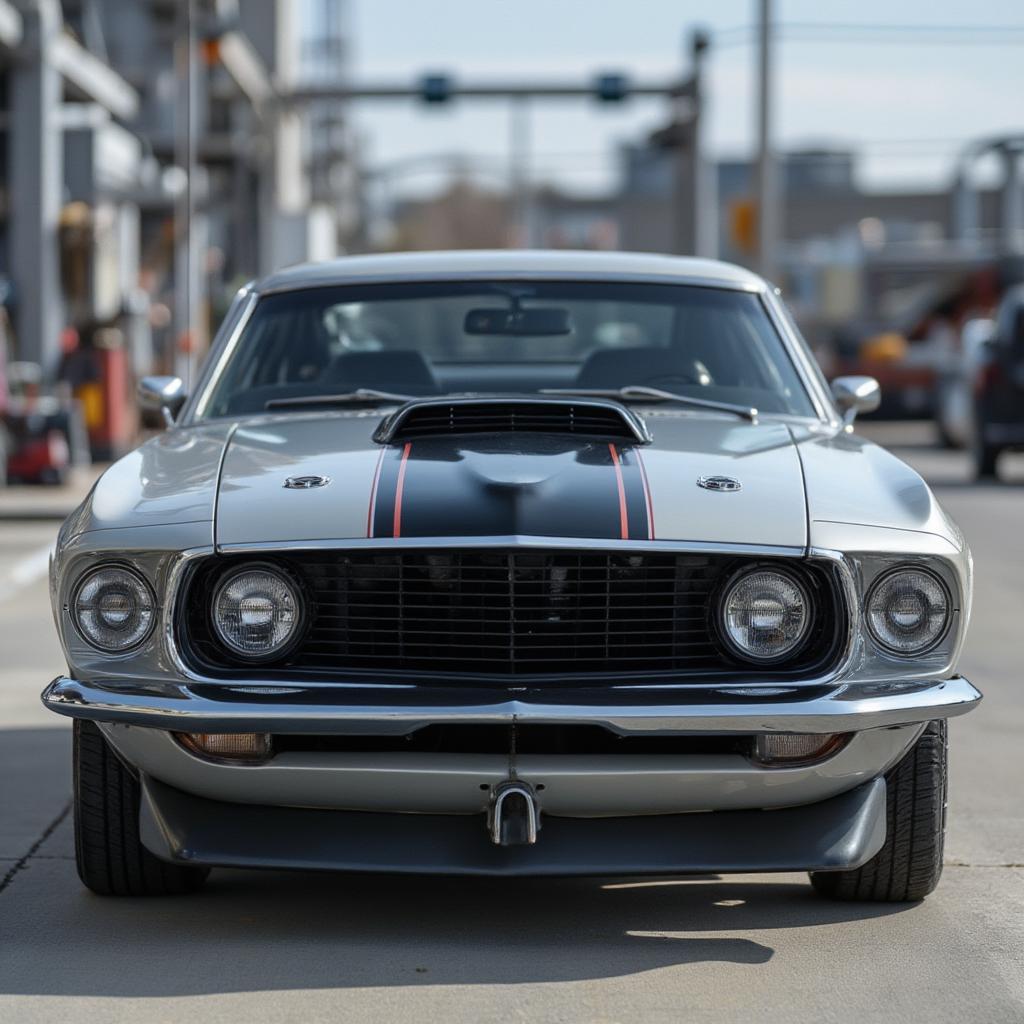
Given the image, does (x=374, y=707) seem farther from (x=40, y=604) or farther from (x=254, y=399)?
(x=40, y=604)

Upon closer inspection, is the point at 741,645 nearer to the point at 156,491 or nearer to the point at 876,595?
the point at 876,595

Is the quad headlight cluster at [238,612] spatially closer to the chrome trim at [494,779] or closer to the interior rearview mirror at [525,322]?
the chrome trim at [494,779]

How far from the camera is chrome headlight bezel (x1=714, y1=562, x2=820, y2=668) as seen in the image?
4.11m

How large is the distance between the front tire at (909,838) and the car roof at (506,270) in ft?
6.36

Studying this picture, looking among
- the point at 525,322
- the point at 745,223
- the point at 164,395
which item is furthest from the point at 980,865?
the point at 745,223

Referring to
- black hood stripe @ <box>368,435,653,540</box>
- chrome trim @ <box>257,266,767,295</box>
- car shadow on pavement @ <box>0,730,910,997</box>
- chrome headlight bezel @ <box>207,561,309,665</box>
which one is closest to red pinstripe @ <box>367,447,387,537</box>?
black hood stripe @ <box>368,435,653,540</box>

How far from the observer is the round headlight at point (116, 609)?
13.6 ft

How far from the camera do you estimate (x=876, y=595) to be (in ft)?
13.6

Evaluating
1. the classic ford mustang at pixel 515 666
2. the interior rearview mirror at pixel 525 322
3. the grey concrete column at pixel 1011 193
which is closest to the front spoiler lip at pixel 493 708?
→ the classic ford mustang at pixel 515 666

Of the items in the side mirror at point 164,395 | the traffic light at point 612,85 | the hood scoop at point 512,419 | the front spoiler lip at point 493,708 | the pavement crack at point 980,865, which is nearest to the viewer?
the front spoiler lip at point 493,708

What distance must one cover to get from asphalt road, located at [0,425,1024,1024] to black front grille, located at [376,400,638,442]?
3.41 feet

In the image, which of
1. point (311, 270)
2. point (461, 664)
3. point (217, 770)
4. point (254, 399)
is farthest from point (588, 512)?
point (311, 270)

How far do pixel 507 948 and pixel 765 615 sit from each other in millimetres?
856

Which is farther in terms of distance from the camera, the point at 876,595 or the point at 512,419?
the point at 512,419
